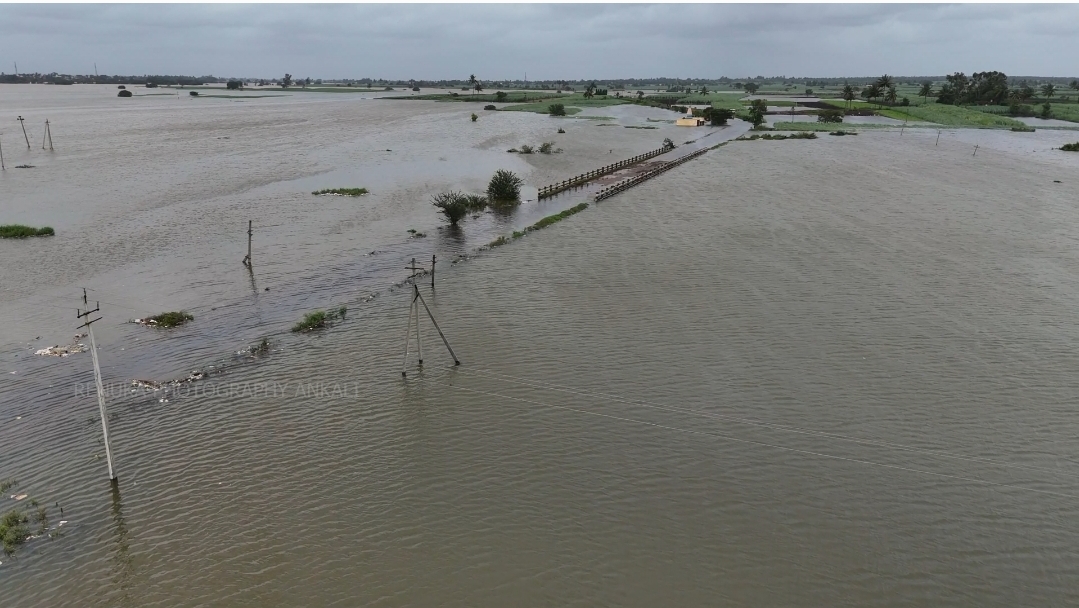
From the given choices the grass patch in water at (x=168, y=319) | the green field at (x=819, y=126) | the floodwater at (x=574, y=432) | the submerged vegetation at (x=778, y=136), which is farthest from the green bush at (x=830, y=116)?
the grass patch in water at (x=168, y=319)

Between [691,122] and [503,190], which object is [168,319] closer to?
[503,190]

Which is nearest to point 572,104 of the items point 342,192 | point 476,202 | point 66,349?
point 342,192

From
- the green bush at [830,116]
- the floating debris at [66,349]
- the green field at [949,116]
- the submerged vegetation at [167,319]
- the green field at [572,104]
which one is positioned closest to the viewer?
the floating debris at [66,349]

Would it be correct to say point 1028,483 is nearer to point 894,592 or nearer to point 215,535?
point 894,592

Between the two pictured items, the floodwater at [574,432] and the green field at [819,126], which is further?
the green field at [819,126]

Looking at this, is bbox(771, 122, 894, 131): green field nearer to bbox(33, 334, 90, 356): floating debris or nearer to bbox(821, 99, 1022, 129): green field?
bbox(821, 99, 1022, 129): green field

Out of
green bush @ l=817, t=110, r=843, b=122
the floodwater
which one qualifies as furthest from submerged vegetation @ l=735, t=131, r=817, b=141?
the floodwater

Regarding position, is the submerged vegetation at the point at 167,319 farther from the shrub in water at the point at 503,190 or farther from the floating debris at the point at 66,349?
the shrub in water at the point at 503,190
